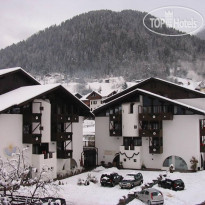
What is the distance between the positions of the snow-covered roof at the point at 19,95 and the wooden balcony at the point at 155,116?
11463 mm

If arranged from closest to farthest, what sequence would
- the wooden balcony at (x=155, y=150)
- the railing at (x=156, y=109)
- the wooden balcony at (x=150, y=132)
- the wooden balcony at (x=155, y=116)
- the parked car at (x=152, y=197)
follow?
the parked car at (x=152, y=197) → the wooden balcony at (x=155, y=116) → the wooden balcony at (x=150, y=132) → the wooden balcony at (x=155, y=150) → the railing at (x=156, y=109)

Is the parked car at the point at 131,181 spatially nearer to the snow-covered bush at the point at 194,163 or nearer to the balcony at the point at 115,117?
the snow-covered bush at the point at 194,163

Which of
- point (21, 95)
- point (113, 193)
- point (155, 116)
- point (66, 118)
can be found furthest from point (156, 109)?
point (21, 95)

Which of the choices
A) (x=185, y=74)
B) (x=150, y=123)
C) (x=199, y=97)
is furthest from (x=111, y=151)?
(x=185, y=74)

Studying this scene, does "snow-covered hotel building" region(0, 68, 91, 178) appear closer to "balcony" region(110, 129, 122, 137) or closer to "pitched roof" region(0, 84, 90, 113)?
"pitched roof" region(0, 84, 90, 113)

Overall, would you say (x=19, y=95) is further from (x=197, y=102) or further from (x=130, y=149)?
(x=197, y=102)

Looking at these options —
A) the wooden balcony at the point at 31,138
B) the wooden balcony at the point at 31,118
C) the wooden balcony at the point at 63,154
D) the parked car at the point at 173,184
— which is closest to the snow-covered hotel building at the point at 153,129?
the wooden balcony at the point at 63,154

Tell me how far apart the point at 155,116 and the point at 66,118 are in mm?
10488

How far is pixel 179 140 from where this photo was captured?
39375 millimetres

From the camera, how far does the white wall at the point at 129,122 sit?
135 feet

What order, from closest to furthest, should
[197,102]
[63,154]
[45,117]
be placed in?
[45,117], [63,154], [197,102]

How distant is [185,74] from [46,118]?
170m

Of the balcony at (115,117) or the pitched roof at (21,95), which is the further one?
the balcony at (115,117)

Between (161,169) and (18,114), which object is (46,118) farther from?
(161,169)
